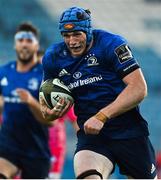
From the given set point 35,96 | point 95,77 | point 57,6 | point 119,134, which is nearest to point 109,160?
point 119,134

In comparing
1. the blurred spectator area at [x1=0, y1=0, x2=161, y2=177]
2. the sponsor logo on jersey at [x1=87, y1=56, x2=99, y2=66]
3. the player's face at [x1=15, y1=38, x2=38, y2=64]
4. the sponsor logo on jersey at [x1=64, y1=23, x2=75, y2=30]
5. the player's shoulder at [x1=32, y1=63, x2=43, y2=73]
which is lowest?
the blurred spectator area at [x1=0, y1=0, x2=161, y2=177]

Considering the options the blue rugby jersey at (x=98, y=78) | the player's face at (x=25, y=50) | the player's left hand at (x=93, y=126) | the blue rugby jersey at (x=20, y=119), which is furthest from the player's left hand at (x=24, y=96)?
the player's left hand at (x=93, y=126)

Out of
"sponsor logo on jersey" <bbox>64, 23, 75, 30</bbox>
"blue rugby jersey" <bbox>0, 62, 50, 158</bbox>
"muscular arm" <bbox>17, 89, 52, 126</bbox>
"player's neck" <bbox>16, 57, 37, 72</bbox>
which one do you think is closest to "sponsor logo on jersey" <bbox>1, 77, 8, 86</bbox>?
"blue rugby jersey" <bbox>0, 62, 50, 158</bbox>

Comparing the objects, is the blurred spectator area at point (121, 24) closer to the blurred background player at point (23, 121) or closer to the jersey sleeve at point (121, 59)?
the blurred background player at point (23, 121)

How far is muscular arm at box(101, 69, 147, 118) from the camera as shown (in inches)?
218

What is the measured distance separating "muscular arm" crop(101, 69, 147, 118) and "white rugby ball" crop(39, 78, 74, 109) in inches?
18.4

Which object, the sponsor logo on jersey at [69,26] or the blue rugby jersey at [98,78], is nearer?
the sponsor logo on jersey at [69,26]

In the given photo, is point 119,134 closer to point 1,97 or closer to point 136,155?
point 136,155

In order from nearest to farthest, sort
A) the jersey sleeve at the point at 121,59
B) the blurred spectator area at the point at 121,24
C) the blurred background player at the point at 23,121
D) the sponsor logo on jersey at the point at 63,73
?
the jersey sleeve at the point at 121,59 < the sponsor logo on jersey at the point at 63,73 < the blurred background player at the point at 23,121 < the blurred spectator area at the point at 121,24

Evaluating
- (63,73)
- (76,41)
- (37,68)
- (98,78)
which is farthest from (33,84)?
(76,41)

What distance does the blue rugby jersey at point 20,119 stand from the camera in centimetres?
846

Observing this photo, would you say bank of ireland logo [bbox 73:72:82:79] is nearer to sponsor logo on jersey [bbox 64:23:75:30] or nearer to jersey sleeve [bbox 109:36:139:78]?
jersey sleeve [bbox 109:36:139:78]

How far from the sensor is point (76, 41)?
574cm

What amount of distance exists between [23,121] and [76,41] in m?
2.96
